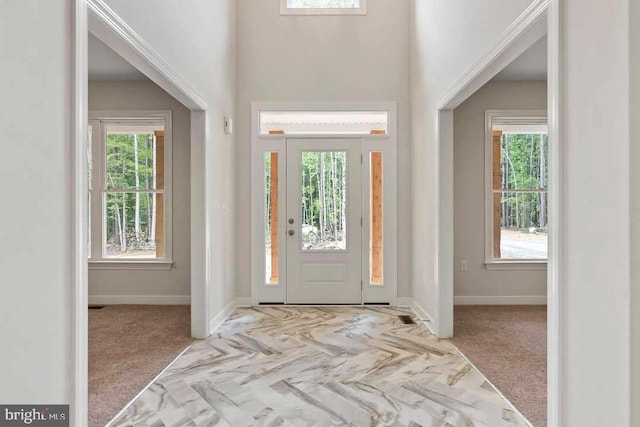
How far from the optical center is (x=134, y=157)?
489 centimetres

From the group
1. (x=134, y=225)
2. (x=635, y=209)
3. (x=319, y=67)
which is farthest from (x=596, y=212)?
(x=134, y=225)

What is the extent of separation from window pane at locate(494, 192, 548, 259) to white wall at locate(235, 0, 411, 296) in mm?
1295

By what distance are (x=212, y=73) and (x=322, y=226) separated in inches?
83.9

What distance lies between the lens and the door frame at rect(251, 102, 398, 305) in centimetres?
471

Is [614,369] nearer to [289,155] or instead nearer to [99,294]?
[289,155]

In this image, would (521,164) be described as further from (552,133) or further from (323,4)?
(552,133)

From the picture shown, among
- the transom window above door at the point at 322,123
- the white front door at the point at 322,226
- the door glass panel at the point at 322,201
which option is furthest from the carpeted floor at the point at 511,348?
the transom window above door at the point at 322,123

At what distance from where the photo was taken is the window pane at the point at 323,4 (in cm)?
480

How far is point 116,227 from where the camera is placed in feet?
16.1

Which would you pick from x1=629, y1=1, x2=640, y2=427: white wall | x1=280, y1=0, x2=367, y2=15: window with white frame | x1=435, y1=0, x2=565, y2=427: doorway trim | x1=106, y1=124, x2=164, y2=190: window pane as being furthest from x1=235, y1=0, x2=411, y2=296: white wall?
x1=629, y1=1, x2=640, y2=427: white wall

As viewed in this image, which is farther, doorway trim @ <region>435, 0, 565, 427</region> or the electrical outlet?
the electrical outlet

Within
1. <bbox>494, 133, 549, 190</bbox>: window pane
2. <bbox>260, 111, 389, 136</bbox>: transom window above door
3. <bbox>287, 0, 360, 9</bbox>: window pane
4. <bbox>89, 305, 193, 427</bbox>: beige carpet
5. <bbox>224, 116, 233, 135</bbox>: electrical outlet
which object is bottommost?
<bbox>89, 305, 193, 427</bbox>: beige carpet

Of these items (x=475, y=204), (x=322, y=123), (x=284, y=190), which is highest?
(x=322, y=123)
